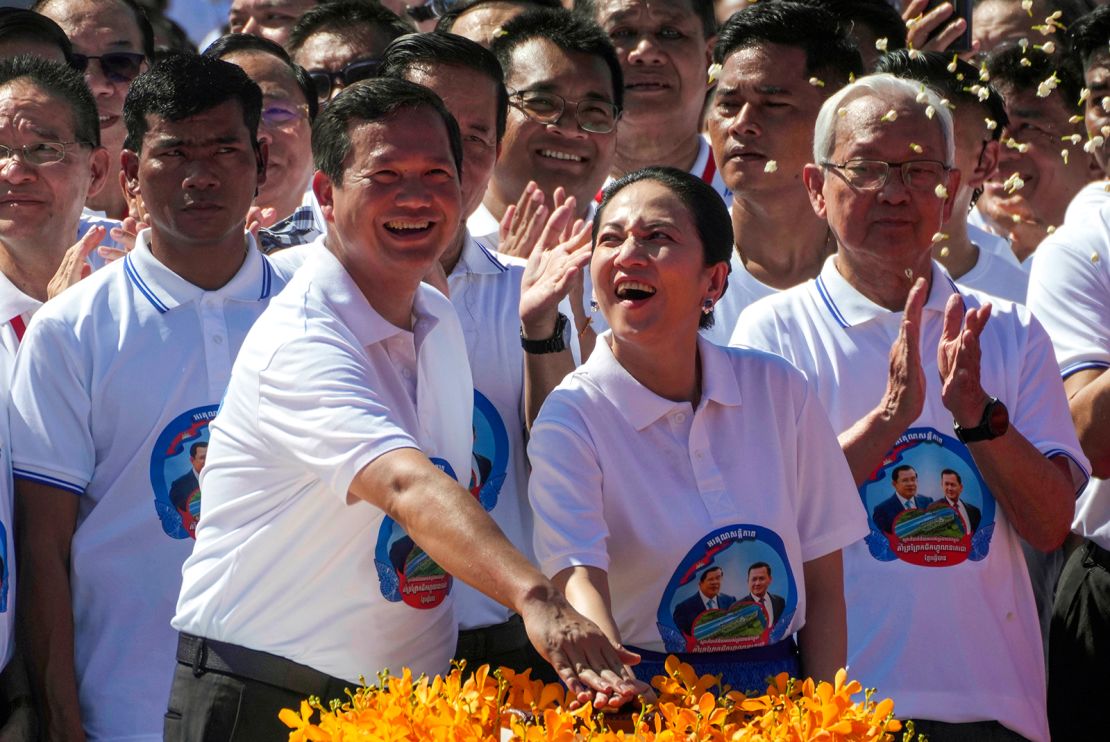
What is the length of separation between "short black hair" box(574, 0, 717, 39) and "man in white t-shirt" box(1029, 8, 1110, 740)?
1.76 m

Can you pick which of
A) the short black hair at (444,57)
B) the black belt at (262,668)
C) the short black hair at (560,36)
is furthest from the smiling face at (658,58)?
the black belt at (262,668)

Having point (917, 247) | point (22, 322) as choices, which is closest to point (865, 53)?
point (917, 247)

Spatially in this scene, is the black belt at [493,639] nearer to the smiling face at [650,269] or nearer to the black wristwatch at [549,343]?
the black wristwatch at [549,343]

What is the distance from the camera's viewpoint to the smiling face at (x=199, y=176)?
457cm

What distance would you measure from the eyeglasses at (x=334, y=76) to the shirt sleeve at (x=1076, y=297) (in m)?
2.41

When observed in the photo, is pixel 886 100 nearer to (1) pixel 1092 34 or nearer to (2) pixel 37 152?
(1) pixel 1092 34

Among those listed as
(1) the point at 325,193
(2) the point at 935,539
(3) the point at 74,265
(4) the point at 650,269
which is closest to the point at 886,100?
(4) the point at 650,269

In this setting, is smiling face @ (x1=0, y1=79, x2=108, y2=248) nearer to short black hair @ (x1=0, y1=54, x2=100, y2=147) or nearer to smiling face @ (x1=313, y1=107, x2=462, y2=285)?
short black hair @ (x1=0, y1=54, x2=100, y2=147)

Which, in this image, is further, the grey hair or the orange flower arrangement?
the grey hair

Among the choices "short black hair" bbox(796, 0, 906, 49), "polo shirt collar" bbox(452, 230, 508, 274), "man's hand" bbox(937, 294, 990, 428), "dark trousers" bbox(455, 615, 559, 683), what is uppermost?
"short black hair" bbox(796, 0, 906, 49)

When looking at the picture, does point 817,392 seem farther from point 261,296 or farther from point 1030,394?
point 261,296

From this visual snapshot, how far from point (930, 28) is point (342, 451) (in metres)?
3.27

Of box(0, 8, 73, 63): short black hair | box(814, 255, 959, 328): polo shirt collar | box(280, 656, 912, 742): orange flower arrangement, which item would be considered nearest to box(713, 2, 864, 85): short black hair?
box(814, 255, 959, 328): polo shirt collar

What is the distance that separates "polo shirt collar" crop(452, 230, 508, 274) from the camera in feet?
15.2
